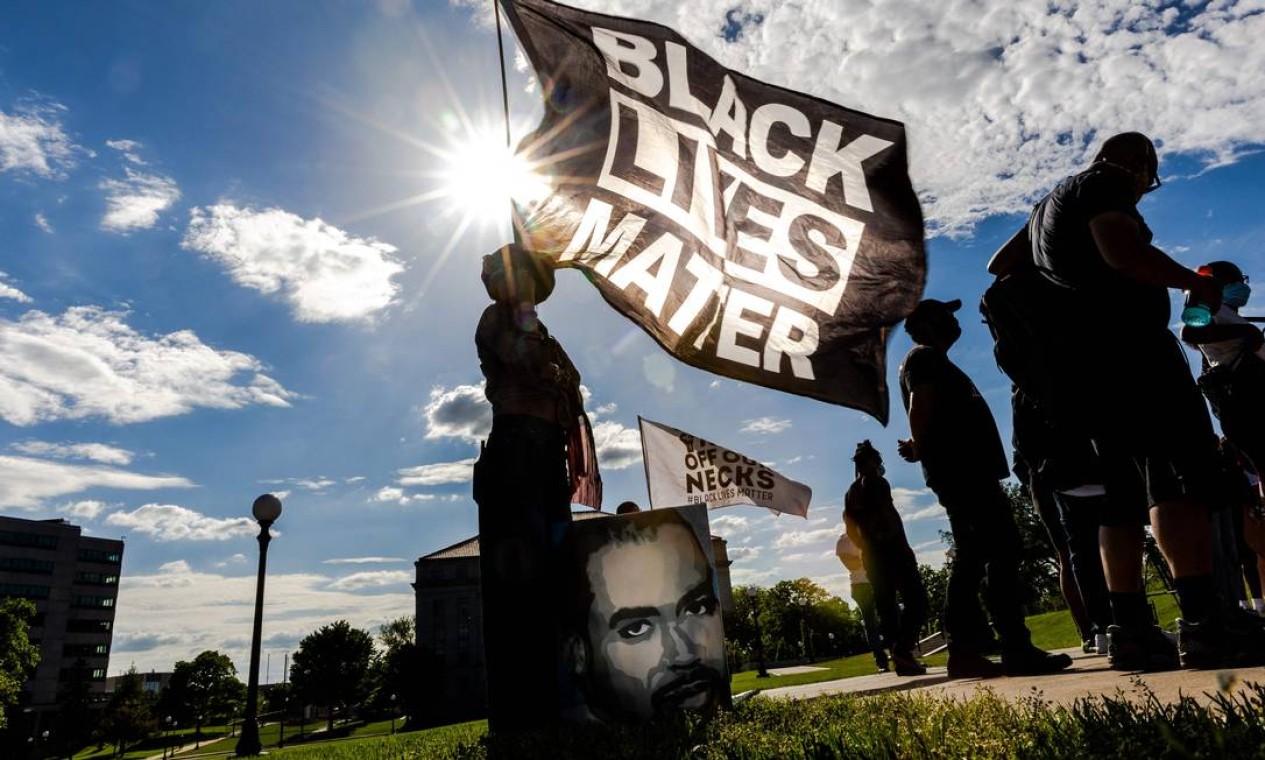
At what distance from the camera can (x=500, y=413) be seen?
4293mm

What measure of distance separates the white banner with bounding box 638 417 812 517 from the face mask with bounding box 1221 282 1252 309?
815cm

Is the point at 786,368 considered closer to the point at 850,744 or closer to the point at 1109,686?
the point at 1109,686

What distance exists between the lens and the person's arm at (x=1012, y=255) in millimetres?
3756

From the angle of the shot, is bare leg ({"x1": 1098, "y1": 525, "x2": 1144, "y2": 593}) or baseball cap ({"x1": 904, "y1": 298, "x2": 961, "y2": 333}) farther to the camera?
baseball cap ({"x1": 904, "y1": 298, "x2": 961, "y2": 333})

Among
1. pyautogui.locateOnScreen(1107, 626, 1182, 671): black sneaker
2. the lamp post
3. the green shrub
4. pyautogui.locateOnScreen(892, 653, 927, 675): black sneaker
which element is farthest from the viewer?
the lamp post

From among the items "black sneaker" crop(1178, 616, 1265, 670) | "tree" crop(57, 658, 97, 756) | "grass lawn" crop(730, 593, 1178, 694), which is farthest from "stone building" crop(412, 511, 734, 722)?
"black sneaker" crop(1178, 616, 1265, 670)

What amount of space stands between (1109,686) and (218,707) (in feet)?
434

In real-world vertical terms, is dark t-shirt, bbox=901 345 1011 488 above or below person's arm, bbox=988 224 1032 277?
below

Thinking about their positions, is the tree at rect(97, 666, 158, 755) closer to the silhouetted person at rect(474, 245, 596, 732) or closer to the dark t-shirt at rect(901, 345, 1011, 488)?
the silhouetted person at rect(474, 245, 596, 732)

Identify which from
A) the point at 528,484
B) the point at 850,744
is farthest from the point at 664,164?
the point at 850,744

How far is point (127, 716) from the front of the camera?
70875mm

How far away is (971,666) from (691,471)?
8.24 metres

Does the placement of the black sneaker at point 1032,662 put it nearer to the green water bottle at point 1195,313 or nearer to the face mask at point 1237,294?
the green water bottle at point 1195,313

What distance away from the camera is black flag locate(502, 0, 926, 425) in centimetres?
510
